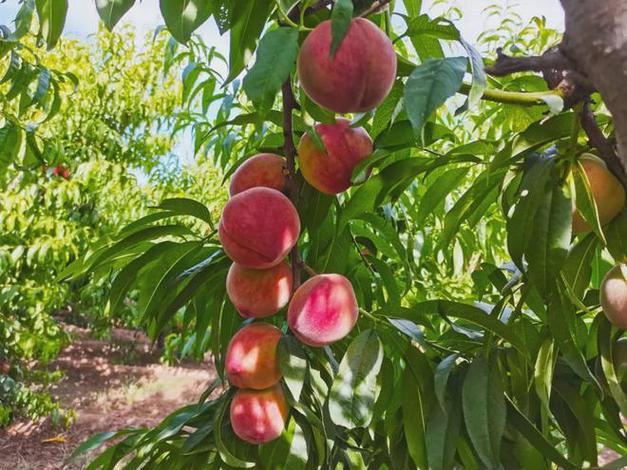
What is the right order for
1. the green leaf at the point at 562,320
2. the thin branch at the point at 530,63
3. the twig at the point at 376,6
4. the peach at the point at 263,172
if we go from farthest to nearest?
1. the peach at the point at 263,172
2. the green leaf at the point at 562,320
3. the twig at the point at 376,6
4. the thin branch at the point at 530,63

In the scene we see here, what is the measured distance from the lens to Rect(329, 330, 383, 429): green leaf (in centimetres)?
59

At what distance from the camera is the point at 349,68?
525 millimetres

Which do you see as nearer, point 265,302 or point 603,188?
point 603,188

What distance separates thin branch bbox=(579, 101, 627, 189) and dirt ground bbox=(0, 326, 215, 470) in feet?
12.1

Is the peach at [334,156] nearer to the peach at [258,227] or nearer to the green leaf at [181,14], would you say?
the peach at [258,227]

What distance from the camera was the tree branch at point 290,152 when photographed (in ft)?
2.26

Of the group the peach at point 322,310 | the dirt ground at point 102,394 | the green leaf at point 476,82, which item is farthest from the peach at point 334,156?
the dirt ground at point 102,394

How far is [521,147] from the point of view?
1.85ft

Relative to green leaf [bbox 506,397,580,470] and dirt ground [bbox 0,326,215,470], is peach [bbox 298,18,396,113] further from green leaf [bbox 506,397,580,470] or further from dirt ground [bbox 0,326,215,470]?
dirt ground [bbox 0,326,215,470]

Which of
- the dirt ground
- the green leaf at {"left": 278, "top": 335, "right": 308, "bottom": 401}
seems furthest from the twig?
the dirt ground

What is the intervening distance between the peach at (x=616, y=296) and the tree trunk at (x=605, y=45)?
294mm

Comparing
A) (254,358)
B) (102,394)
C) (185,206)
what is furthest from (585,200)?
(102,394)

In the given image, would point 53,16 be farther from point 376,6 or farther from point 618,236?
point 618,236

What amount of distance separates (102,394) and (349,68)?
18.3 ft
